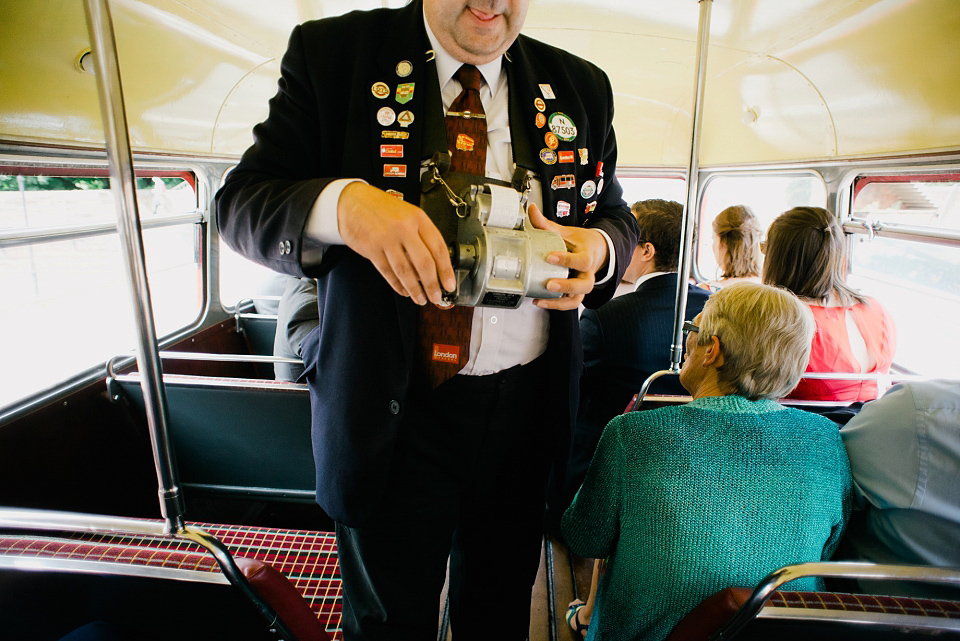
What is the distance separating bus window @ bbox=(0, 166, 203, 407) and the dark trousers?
0.67m

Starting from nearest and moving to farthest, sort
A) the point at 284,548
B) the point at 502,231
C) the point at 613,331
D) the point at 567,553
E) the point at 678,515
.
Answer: the point at 502,231, the point at 678,515, the point at 284,548, the point at 613,331, the point at 567,553

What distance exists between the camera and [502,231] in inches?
35.1

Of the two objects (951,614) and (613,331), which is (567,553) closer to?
(613,331)

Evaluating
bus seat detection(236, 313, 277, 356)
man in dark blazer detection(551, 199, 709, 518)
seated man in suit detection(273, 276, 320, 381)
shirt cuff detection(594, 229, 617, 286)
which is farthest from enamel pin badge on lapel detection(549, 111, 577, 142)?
bus seat detection(236, 313, 277, 356)

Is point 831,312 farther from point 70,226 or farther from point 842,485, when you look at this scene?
point 70,226

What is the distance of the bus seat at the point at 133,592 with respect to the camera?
96cm

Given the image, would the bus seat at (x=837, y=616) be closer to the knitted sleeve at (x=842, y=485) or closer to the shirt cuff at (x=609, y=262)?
the knitted sleeve at (x=842, y=485)

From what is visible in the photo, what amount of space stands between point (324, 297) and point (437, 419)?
1.30 ft

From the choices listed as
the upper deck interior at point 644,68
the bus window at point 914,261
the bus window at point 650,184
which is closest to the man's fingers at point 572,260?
the upper deck interior at point 644,68

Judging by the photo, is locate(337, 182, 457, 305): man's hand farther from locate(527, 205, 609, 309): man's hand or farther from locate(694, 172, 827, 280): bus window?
locate(694, 172, 827, 280): bus window

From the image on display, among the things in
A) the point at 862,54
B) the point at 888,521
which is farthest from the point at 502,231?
the point at 862,54

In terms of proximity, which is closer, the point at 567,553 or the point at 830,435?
the point at 830,435

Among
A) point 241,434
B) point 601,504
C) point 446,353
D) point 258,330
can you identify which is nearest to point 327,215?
point 446,353

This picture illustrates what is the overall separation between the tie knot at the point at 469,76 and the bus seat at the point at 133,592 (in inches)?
43.9
